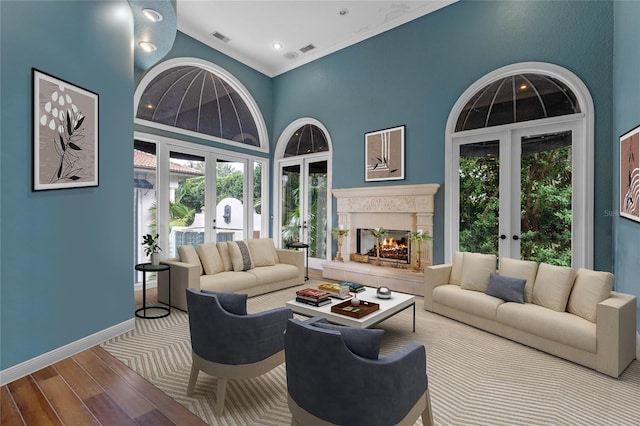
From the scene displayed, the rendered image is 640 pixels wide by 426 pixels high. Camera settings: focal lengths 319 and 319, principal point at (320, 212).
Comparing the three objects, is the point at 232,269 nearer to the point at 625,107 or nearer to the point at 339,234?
the point at 339,234

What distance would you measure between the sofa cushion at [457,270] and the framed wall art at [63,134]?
14.0ft

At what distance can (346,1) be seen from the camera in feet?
16.5

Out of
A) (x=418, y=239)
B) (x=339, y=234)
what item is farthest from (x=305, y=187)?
(x=418, y=239)

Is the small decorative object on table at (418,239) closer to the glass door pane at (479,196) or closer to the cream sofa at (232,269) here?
the glass door pane at (479,196)

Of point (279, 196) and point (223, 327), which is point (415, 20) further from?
point (223, 327)

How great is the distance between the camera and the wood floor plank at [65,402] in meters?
2.05

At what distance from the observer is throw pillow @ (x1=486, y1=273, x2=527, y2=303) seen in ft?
11.2

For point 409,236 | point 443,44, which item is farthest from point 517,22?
point 409,236

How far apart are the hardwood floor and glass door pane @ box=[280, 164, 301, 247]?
15.8 ft

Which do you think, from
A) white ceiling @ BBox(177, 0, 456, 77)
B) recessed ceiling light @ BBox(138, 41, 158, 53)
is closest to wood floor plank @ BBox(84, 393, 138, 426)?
recessed ceiling light @ BBox(138, 41, 158, 53)

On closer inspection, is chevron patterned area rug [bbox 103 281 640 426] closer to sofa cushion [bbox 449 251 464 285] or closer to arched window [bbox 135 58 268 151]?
sofa cushion [bbox 449 251 464 285]

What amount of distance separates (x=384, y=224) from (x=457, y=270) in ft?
6.03

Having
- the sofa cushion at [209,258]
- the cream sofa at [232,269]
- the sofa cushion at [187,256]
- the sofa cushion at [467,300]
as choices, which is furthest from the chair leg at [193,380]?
the sofa cushion at [467,300]

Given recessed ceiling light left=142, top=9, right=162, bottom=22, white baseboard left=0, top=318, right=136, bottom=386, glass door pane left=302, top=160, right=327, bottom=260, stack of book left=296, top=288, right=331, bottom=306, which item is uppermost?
recessed ceiling light left=142, top=9, right=162, bottom=22
